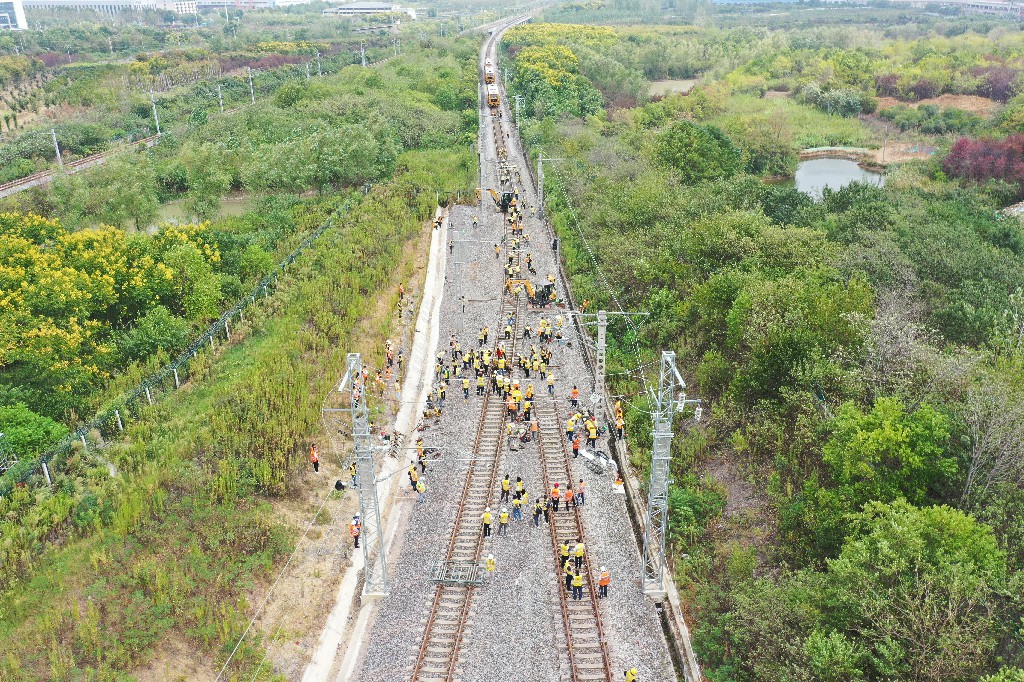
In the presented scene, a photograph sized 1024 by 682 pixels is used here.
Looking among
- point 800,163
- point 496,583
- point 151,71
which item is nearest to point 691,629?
point 496,583

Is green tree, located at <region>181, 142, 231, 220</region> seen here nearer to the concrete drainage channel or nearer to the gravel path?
the concrete drainage channel

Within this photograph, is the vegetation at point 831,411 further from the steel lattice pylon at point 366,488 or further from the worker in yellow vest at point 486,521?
the steel lattice pylon at point 366,488

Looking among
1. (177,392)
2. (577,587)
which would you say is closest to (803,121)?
(177,392)

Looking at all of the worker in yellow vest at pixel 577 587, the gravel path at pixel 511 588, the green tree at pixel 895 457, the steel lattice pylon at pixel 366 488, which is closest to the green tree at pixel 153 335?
the gravel path at pixel 511 588

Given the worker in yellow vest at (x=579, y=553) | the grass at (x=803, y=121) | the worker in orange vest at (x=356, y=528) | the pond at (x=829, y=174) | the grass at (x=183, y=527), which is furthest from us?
the grass at (x=803, y=121)

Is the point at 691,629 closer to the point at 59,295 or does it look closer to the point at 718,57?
the point at 59,295

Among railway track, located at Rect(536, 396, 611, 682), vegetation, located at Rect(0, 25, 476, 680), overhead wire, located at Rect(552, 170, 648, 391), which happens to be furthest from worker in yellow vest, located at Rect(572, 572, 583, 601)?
vegetation, located at Rect(0, 25, 476, 680)
